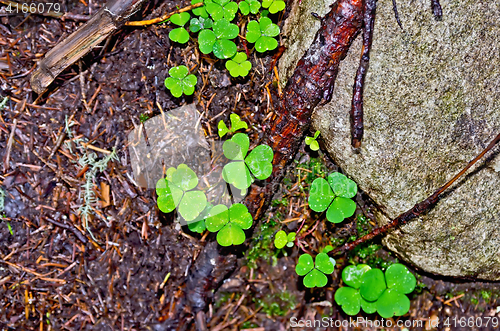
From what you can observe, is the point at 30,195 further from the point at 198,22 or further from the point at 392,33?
the point at 392,33

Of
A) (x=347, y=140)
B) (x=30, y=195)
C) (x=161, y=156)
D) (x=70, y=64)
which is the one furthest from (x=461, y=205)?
(x=30, y=195)

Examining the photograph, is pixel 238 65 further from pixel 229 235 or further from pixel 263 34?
pixel 229 235

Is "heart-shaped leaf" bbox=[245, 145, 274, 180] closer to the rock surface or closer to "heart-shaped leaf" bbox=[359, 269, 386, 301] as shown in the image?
the rock surface

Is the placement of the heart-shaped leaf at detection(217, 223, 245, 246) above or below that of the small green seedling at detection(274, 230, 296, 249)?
above

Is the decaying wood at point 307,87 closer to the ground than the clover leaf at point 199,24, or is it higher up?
closer to the ground

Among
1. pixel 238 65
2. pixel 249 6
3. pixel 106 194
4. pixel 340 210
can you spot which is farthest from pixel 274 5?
pixel 106 194

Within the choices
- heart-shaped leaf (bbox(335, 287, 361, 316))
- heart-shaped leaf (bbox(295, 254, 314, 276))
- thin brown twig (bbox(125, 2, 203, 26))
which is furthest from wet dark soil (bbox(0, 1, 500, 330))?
heart-shaped leaf (bbox(335, 287, 361, 316))

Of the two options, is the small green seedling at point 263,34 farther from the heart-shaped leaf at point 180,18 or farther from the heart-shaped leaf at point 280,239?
the heart-shaped leaf at point 280,239

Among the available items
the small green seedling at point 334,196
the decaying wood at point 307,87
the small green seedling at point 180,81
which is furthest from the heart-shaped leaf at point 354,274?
the small green seedling at point 180,81
